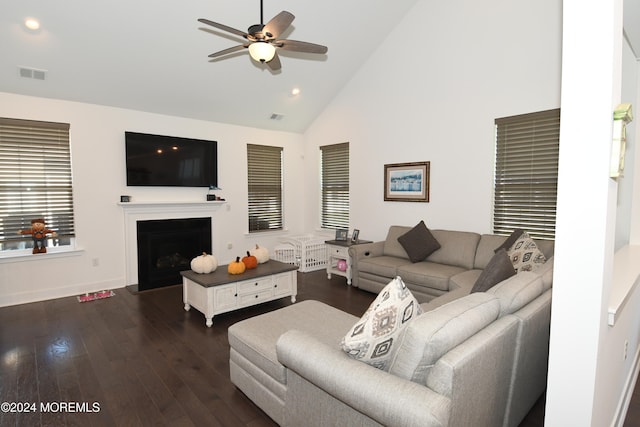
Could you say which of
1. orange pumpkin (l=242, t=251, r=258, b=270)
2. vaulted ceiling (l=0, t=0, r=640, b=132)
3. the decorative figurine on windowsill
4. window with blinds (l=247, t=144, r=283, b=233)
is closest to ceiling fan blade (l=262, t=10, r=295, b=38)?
vaulted ceiling (l=0, t=0, r=640, b=132)

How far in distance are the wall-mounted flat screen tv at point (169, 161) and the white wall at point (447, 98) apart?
8.02 feet

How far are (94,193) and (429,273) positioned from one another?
4.54m

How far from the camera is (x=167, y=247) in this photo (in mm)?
5316

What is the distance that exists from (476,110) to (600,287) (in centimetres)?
356

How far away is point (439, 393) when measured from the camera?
134 cm

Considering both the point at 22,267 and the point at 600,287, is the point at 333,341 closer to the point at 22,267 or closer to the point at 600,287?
the point at 600,287

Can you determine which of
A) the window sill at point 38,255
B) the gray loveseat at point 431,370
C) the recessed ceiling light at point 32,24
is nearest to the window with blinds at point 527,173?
the gray loveseat at point 431,370

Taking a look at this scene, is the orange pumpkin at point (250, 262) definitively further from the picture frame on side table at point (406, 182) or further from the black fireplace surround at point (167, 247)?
the picture frame on side table at point (406, 182)

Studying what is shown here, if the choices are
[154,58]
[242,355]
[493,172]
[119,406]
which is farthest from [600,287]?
[154,58]

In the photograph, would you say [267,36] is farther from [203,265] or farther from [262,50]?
[203,265]

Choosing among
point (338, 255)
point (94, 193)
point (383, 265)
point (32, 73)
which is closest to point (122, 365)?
point (94, 193)

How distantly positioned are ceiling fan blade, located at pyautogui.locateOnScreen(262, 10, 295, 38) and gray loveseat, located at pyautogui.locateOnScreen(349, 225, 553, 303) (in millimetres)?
2914

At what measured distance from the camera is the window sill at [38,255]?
4176 millimetres

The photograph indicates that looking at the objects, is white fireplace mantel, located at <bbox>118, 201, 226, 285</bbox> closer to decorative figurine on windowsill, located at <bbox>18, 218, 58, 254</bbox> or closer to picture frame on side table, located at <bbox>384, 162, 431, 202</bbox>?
decorative figurine on windowsill, located at <bbox>18, 218, 58, 254</bbox>
